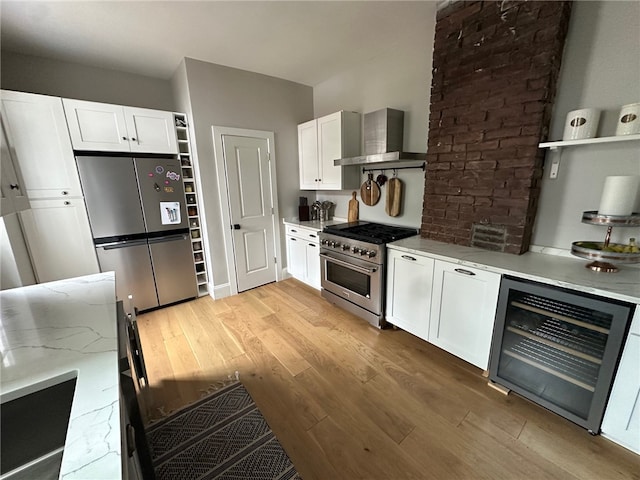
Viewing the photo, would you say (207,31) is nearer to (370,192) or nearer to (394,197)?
(370,192)

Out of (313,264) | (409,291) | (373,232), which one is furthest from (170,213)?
(409,291)

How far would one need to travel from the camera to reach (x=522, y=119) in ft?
5.85

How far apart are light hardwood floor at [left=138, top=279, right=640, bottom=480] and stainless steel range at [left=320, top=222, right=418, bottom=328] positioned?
222 mm

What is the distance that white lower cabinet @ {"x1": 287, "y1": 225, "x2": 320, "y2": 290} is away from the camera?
10.6 feet

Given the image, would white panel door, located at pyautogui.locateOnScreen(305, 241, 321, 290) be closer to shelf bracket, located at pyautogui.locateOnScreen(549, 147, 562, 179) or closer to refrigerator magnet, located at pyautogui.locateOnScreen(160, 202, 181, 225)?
refrigerator magnet, located at pyautogui.locateOnScreen(160, 202, 181, 225)

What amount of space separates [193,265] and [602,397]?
3696 millimetres

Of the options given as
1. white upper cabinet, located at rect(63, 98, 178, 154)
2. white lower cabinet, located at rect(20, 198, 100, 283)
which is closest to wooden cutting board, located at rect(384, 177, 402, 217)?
white upper cabinet, located at rect(63, 98, 178, 154)

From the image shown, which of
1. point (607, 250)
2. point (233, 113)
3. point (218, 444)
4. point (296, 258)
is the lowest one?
point (218, 444)

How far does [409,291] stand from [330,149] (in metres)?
1.90

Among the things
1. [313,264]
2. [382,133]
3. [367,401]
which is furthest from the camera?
[313,264]

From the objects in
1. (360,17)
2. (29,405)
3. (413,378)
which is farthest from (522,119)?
(29,405)

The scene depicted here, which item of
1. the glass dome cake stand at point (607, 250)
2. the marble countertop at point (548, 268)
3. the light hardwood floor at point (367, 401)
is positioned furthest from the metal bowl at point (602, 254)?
the light hardwood floor at point (367, 401)

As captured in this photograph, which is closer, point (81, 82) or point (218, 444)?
point (218, 444)

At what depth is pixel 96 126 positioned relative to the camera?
8.41ft
